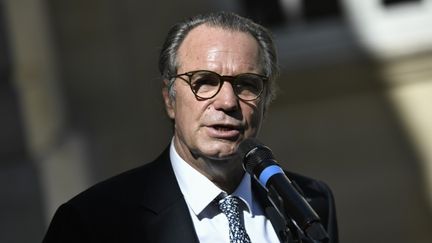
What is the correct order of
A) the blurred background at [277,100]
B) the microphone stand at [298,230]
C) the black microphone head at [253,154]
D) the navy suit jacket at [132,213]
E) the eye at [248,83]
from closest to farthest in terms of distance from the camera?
the microphone stand at [298,230]
the black microphone head at [253,154]
the navy suit jacket at [132,213]
the eye at [248,83]
the blurred background at [277,100]

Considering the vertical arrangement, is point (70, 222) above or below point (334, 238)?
above

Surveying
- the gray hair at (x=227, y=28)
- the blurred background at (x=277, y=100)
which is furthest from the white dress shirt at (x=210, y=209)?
the blurred background at (x=277, y=100)

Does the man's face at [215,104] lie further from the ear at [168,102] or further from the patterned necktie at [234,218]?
the patterned necktie at [234,218]

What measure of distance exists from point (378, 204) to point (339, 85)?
1.02 metres

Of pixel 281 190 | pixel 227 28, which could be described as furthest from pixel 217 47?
pixel 281 190

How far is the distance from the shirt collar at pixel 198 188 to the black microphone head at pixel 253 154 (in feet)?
1.16

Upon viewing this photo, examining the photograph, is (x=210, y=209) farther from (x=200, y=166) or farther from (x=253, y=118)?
(x=253, y=118)

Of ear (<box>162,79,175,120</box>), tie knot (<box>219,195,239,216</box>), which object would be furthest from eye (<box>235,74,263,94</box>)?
tie knot (<box>219,195,239,216</box>)

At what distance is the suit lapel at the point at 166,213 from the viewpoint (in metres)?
3.38

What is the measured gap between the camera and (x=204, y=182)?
138 inches

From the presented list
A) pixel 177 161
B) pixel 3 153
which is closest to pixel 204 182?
pixel 177 161

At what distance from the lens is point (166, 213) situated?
342 cm

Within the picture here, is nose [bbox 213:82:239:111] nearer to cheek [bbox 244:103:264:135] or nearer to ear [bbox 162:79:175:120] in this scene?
cheek [bbox 244:103:264:135]

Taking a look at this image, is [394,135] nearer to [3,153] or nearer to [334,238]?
[3,153]
